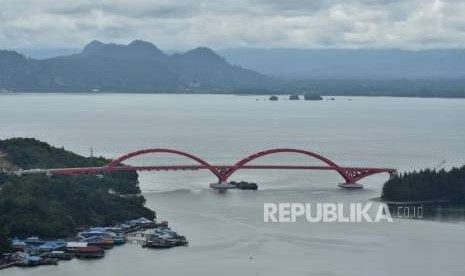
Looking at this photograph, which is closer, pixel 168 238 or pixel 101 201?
pixel 168 238

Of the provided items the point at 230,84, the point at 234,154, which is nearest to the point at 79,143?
the point at 234,154

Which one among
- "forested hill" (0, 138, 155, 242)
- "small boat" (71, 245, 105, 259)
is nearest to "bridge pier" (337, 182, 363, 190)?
"forested hill" (0, 138, 155, 242)

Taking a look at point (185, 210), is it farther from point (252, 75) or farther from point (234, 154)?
point (252, 75)

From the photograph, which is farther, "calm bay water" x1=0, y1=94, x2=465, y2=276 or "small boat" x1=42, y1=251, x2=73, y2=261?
"small boat" x1=42, y1=251, x2=73, y2=261

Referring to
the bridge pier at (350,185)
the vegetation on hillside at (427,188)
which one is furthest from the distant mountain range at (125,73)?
the vegetation on hillside at (427,188)
